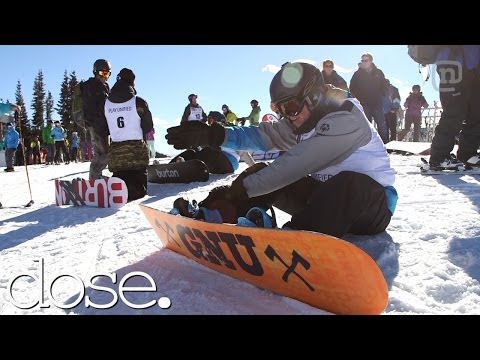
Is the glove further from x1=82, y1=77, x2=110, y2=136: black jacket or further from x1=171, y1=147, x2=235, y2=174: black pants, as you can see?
x1=171, y1=147, x2=235, y2=174: black pants

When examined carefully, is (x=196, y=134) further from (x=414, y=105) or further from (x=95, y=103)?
(x=414, y=105)

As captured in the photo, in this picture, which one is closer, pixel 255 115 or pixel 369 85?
pixel 369 85

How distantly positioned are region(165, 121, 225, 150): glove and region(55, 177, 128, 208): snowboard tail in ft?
6.88

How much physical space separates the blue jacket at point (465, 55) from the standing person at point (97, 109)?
469 centimetres

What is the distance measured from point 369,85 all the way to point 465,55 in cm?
417

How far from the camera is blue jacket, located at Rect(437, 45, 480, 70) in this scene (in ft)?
16.8

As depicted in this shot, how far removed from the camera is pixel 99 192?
5078mm

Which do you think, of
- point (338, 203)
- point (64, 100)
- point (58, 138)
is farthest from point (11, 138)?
point (64, 100)

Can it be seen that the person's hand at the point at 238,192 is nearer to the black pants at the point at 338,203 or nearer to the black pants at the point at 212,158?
the black pants at the point at 338,203

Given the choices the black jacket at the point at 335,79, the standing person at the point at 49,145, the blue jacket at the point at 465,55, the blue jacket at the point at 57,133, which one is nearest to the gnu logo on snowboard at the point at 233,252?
the blue jacket at the point at 465,55

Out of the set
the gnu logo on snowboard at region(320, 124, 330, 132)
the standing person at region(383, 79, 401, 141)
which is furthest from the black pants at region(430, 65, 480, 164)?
the standing person at region(383, 79, 401, 141)

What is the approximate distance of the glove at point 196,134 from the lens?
10.3 ft
